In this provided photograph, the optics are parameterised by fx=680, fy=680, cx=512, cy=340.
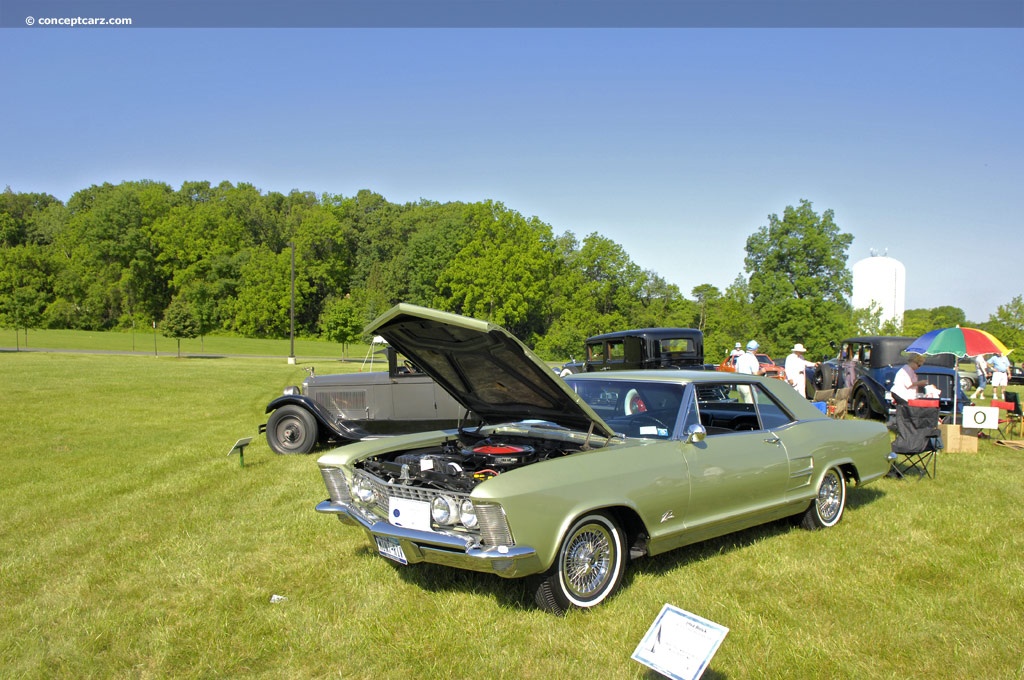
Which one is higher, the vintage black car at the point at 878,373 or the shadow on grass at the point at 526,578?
the vintage black car at the point at 878,373

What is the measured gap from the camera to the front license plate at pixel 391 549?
4078 mm

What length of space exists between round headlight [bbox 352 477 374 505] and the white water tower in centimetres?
5962

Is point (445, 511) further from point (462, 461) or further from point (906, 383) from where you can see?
point (906, 383)

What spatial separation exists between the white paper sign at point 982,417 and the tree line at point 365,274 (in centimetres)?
2356

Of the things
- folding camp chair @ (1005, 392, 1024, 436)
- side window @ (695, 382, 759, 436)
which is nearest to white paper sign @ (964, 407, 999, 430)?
folding camp chair @ (1005, 392, 1024, 436)

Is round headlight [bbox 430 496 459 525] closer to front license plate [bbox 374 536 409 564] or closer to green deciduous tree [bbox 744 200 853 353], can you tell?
front license plate [bbox 374 536 409 564]

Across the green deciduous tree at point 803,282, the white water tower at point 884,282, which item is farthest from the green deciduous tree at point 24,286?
the white water tower at point 884,282

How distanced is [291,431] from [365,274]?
68947mm

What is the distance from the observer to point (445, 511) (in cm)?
390

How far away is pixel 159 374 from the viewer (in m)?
23.9

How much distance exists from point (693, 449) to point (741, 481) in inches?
20.8

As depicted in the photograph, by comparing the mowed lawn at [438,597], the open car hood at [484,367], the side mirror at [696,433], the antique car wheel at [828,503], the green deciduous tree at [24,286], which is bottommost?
the mowed lawn at [438,597]

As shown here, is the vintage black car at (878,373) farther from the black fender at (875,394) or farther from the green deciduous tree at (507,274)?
the green deciduous tree at (507,274)

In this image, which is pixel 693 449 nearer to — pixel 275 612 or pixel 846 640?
pixel 846 640
